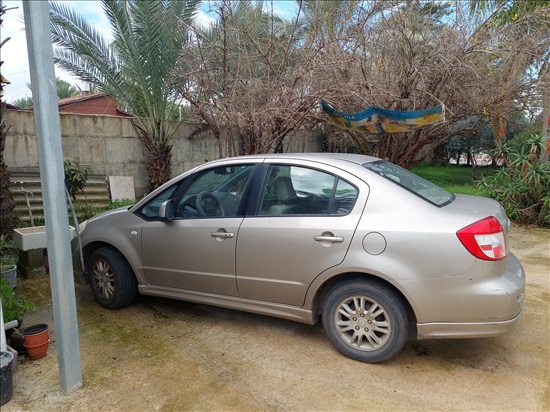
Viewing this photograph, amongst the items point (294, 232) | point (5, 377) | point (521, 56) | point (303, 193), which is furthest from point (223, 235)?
point (521, 56)

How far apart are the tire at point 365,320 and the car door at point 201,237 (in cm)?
90

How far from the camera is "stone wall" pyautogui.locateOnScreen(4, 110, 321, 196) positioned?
6.52 m

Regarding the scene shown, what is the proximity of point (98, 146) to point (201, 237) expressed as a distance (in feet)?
17.6

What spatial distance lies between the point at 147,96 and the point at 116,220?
4.59 meters

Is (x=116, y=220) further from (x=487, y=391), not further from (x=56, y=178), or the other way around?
(x=487, y=391)

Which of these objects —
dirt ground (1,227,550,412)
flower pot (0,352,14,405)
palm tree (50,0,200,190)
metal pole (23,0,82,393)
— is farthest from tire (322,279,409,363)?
palm tree (50,0,200,190)

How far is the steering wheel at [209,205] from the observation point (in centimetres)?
351

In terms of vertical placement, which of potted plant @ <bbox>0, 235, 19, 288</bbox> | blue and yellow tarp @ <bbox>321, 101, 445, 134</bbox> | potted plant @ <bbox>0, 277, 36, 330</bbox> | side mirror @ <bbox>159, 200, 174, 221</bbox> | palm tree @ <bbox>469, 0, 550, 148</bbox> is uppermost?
palm tree @ <bbox>469, 0, 550, 148</bbox>

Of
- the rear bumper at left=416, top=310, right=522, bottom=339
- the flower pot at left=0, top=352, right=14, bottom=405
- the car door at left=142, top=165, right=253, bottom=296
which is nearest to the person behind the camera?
the flower pot at left=0, top=352, right=14, bottom=405

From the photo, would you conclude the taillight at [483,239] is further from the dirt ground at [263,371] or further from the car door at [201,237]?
the car door at [201,237]

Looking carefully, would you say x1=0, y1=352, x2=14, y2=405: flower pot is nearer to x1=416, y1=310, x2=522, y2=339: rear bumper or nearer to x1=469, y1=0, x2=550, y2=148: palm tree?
x1=416, y1=310, x2=522, y2=339: rear bumper

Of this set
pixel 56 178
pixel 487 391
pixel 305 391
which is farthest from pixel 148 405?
pixel 487 391

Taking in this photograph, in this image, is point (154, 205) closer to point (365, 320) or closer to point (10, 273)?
point (10, 273)

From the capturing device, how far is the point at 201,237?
135 inches
